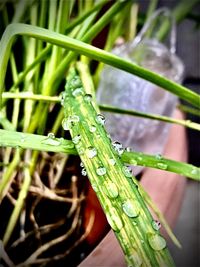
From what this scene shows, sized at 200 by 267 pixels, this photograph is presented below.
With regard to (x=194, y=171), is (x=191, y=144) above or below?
below

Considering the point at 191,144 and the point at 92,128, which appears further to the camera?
the point at 191,144

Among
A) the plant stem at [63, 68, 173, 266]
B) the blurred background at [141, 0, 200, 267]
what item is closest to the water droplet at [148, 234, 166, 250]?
the plant stem at [63, 68, 173, 266]

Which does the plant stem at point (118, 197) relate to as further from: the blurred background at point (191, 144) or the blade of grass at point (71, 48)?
the blurred background at point (191, 144)

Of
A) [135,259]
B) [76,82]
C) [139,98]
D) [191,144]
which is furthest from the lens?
[191,144]

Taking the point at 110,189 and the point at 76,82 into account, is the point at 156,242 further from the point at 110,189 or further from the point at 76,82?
the point at 76,82

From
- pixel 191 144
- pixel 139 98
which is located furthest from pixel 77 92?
pixel 191 144
